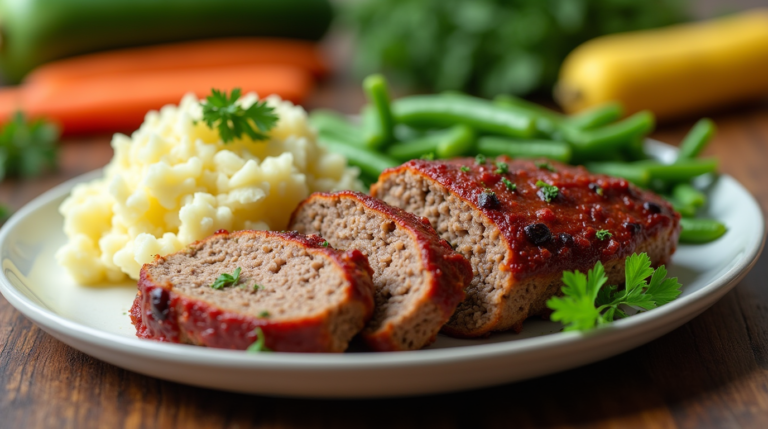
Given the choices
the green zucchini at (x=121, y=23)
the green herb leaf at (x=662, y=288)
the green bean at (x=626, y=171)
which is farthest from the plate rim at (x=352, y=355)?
the green zucchini at (x=121, y=23)

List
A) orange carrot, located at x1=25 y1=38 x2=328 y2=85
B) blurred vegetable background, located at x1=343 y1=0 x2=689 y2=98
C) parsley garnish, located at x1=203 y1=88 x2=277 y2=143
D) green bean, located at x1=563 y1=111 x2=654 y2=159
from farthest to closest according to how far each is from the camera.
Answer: orange carrot, located at x1=25 y1=38 x2=328 y2=85, blurred vegetable background, located at x1=343 y1=0 x2=689 y2=98, green bean, located at x1=563 y1=111 x2=654 y2=159, parsley garnish, located at x1=203 y1=88 x2=277 y2=143

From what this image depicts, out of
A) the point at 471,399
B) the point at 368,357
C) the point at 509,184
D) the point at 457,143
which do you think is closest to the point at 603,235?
the point at 509,184

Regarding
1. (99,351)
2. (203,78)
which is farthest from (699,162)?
(203,78)

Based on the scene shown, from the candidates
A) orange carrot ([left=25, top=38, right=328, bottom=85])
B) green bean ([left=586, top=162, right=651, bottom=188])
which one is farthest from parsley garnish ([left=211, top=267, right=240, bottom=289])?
orange carrot ([left=25, top=38, right=328, bottom=85])

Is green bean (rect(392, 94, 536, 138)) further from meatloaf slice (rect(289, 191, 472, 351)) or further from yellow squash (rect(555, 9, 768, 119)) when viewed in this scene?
yellow squash (rect(555, 9, 768, 119))

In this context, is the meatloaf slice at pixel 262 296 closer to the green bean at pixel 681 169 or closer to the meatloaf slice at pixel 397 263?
the meatloaf slice at pixel 397 263
